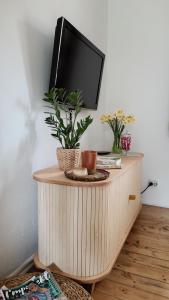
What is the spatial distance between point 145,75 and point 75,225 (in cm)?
192

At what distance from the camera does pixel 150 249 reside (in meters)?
1.76

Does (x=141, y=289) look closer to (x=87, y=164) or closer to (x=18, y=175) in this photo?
(x=87, y=164)

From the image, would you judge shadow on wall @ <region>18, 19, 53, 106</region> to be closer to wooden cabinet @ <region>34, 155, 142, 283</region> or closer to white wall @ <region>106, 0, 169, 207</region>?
wooden cabinet @ <region>34, 155, 142, 283</region>

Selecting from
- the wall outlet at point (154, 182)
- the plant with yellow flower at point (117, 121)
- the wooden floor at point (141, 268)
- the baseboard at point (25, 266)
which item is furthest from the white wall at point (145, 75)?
the baseboard at point (25, 266)

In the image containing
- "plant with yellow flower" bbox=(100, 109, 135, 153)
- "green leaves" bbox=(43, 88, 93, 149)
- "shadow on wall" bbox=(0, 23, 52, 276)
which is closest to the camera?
"shadow on wall" bbox=(0, 23, 52, 276)

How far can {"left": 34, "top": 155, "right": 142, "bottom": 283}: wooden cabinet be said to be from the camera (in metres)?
1.24

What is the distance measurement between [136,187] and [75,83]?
108 cm

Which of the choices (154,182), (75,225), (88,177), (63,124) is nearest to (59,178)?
(88,177)

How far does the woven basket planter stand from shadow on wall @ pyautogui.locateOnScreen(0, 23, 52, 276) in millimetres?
192

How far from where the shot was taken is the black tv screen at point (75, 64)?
4.89ft

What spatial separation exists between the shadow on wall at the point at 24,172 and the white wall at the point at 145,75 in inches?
50.3

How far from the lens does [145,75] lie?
2580 mm

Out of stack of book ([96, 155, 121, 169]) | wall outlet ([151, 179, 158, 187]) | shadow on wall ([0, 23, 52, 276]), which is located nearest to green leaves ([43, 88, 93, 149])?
shadow on wall ([0, 23, 52, 276])

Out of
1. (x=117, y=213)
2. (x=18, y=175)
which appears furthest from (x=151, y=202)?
(x=18, y=175)
